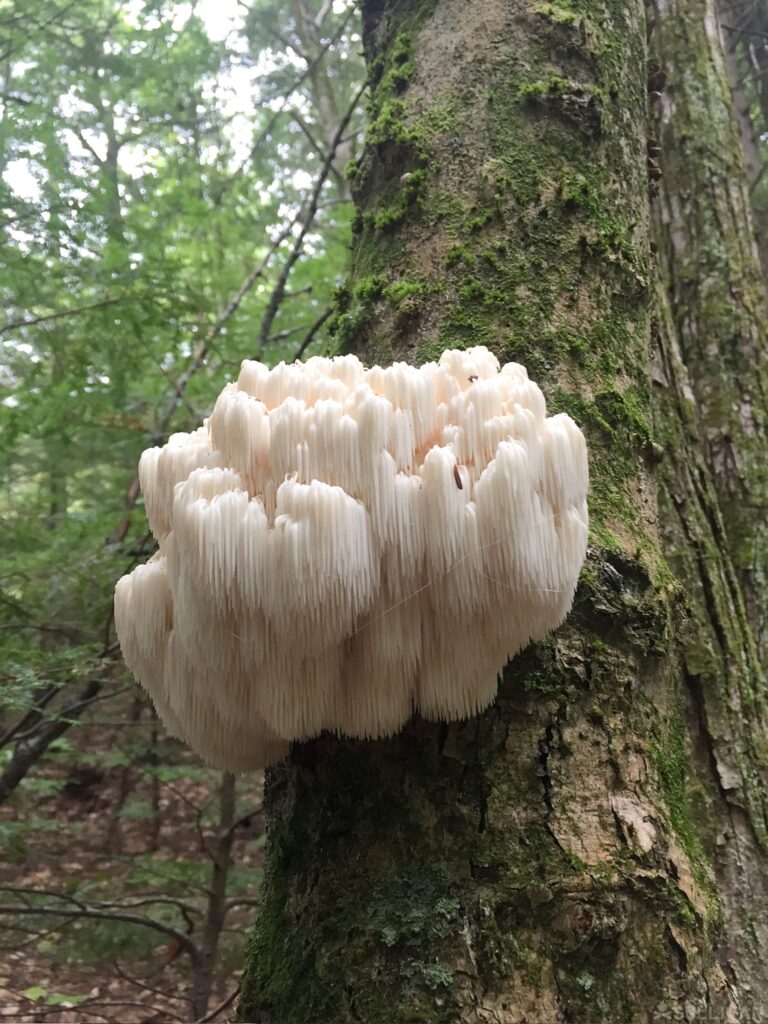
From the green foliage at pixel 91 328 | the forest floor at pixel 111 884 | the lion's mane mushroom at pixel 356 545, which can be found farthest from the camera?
the forest floor at pixel 111 884

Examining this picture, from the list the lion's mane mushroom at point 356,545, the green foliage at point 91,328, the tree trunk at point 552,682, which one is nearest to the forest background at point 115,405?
the green foliage at point 91,328

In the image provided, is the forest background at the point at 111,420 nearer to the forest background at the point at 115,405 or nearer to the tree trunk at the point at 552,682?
the forest background at the point at 115,405

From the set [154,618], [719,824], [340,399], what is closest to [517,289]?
[340,399]

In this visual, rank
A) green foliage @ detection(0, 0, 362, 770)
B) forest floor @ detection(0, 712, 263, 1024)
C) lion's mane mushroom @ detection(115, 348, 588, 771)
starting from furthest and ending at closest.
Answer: forest floor @ detection(0, 712, 263, 1024), green foliage @ detection(0, 0, 362, 770), lion's mane mushroom @ detection(115, 348, 588, 771)

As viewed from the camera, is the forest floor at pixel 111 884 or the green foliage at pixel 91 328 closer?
the green foliage at pixel 91 328

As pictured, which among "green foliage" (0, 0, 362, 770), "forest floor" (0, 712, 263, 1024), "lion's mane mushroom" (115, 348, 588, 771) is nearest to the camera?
"lion's mane mushroom" (115, 348, 588, 771)

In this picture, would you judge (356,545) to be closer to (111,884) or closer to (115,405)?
(115,405)

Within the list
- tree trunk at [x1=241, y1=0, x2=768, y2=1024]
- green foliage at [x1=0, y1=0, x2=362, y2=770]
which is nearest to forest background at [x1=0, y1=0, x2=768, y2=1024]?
green foliage at [x1=0, y1=0, x2=362, y2=770]

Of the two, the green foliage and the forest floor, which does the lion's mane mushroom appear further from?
the forest floor
